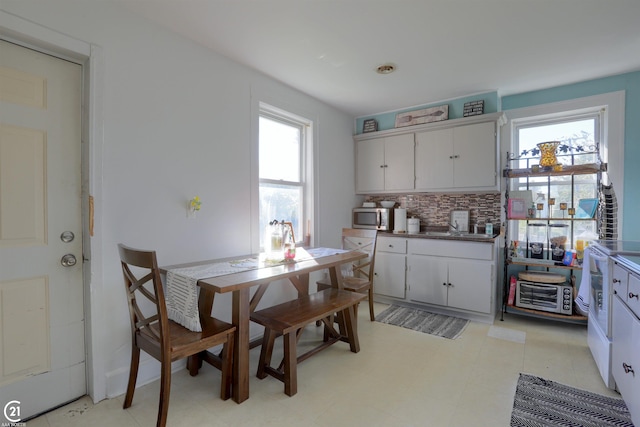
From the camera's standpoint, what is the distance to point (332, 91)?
341 centimetres

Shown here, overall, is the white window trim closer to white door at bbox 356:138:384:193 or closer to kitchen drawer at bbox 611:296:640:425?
kitchen drawer at bbox 611:296:640:425

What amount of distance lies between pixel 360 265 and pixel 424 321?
90 cm

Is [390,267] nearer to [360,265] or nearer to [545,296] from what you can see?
[360,265]

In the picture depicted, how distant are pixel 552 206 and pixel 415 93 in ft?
6.42

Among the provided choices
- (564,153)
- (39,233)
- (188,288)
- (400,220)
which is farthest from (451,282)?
(39,233)

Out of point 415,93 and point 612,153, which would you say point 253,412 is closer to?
point 415,93

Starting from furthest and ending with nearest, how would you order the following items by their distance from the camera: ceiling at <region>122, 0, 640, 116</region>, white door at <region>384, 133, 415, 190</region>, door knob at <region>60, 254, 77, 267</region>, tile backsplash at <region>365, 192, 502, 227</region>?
white door at <region>384, 133, 415, 190</region>
tile backsplash at <region>365, 192, 502, 227</region>
ceiling at <region>122, 0, 640, 116</region>
door knob at <region>60, 254, 77, 267</region>

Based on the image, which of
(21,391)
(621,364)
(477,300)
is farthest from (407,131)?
(21,391)

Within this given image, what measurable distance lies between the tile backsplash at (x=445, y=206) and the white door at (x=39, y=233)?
3513 millimetres

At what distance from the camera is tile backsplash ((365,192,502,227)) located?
11.9 ft

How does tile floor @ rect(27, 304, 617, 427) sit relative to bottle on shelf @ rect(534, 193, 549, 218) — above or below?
below

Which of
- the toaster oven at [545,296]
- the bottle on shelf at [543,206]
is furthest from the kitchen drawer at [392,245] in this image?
the bottle on shelf at [543,206]

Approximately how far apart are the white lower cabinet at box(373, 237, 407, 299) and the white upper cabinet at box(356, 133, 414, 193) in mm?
734

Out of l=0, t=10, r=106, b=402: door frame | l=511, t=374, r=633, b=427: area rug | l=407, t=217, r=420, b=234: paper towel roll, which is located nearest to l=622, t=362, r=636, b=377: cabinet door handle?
l=511, t=374, r=633, b=427: area rug
